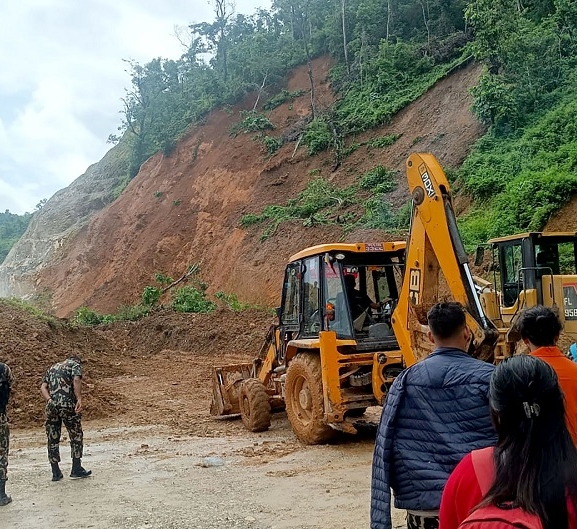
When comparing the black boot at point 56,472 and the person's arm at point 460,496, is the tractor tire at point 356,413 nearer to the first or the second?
the black boot at point 56,472

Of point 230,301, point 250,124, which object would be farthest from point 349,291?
point 250,124

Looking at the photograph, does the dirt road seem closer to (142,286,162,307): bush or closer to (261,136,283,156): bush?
(142,286,162,307): bush

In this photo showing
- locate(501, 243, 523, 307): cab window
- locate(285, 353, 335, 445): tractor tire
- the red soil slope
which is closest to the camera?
locate(285, 353, 335, 445): tractor tire

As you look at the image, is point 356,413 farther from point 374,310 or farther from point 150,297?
point 150,297

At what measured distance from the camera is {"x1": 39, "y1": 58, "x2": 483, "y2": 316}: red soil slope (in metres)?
29.2

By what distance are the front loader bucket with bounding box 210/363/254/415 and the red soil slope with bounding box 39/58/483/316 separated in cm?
1355

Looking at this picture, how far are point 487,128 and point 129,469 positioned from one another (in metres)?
22.8

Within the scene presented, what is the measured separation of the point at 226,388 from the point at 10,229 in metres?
79.9

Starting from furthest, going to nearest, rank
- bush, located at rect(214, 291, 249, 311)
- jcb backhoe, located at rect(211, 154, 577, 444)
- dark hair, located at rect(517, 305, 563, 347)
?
bush, located at rect(214, 291, 249, 311), jcb backhoe, located at rect(211, 154, 577, 444), dark hair, located at rect(517, 305, 563, 347)

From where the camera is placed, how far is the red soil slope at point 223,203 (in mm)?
29250

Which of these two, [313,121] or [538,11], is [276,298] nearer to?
[313,121]

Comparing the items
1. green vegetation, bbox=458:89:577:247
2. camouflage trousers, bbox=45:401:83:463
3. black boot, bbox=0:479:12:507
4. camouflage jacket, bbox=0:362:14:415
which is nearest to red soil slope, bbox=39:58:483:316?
green vegetation, bbox=458:89:577:247

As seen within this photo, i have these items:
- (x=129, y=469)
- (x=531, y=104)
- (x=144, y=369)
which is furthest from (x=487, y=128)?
(x=129, y=469)

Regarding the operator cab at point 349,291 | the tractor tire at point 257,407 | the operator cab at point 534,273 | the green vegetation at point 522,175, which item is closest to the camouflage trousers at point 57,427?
the tractor tire at point 257,407
